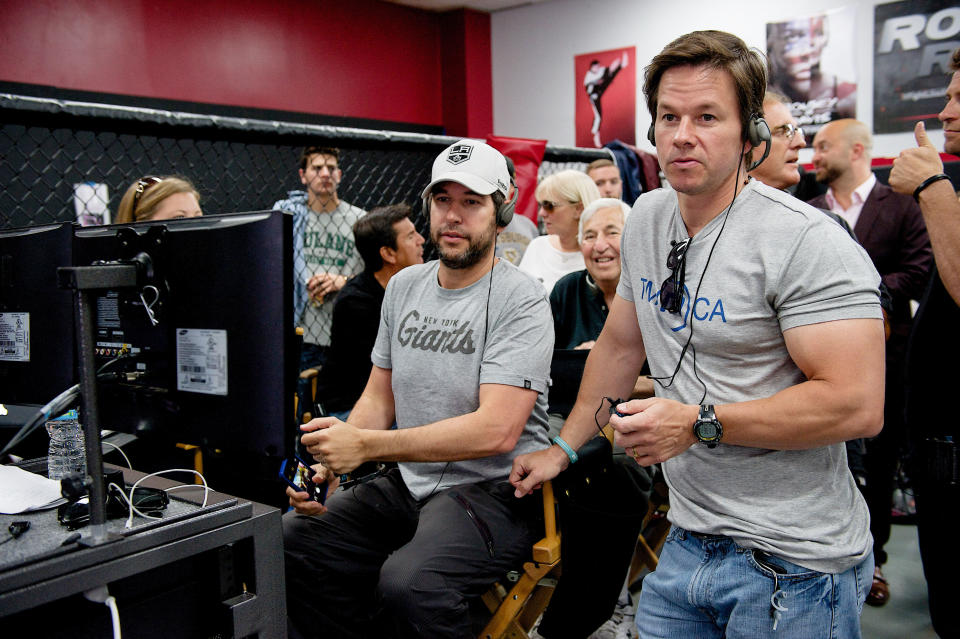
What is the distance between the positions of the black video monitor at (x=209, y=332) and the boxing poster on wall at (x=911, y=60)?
514cm

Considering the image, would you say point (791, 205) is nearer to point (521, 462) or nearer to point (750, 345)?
point (750, 345)

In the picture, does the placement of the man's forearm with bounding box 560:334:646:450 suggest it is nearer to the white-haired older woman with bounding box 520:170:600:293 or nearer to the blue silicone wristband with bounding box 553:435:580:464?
the blue silicone wristband with bounding box 553:435:580:464

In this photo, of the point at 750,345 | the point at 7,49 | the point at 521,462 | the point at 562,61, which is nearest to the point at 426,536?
the point at 521,462

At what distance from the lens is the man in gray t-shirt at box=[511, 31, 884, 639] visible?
Result: 110cm

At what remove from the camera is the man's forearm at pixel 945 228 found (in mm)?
1658

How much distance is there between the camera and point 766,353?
119cm

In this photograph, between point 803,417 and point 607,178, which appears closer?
point 803,417

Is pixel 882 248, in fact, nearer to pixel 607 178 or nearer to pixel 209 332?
pixel 607 178

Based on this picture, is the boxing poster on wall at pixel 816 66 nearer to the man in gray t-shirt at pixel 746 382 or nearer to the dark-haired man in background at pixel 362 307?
the dark-haired man in background at pixel 362 307

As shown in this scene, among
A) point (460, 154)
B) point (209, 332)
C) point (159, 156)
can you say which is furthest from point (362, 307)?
point (159, 156)

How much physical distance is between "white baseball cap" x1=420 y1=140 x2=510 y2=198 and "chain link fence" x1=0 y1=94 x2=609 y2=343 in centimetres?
57

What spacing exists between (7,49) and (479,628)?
15.0ft

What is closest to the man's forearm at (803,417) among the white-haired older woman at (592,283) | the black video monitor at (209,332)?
the black video monitor at (209,332)

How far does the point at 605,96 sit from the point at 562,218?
12.2 feet
